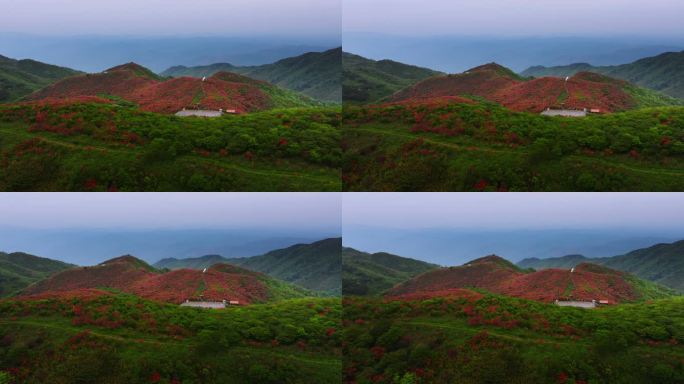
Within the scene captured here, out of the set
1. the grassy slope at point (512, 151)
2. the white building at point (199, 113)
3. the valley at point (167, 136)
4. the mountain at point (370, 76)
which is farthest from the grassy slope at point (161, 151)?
the grassy slope at point (512, 151)

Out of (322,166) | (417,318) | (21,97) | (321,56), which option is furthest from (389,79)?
(21,97)

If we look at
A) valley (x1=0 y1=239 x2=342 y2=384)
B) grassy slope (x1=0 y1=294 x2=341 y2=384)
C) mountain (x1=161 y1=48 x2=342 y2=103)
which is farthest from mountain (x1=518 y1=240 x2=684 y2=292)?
mountain (x1=161 y1=48 x2=342 y2=103)

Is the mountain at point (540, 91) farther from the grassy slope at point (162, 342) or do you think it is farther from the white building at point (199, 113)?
the grassy slope at point (162, 342)

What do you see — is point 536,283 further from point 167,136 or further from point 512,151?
point 167,136

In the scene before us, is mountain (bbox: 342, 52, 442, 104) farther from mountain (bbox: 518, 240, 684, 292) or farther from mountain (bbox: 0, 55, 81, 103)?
mountain (bbox: 0, 55, 81, 103)

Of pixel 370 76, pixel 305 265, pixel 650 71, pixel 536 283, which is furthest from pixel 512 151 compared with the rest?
pixel 305 265

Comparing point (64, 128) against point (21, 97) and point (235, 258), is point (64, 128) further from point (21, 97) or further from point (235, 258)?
point (235, 258)
